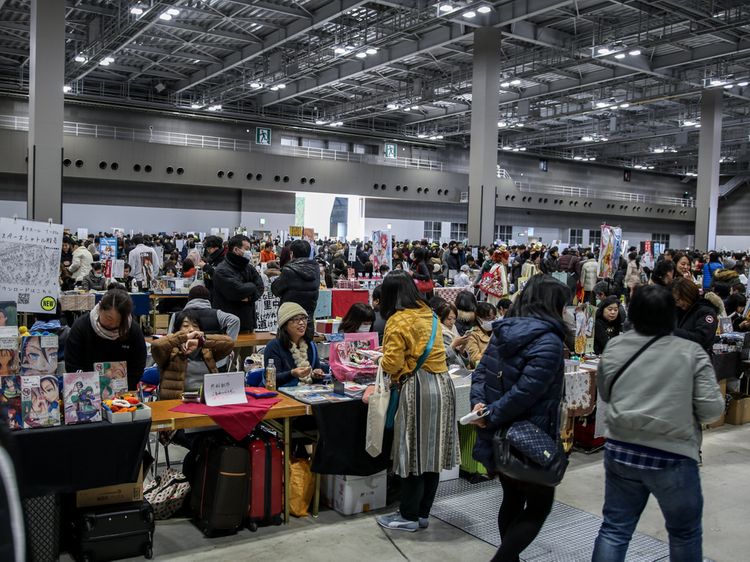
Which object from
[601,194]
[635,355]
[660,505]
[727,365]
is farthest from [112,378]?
[601,194]

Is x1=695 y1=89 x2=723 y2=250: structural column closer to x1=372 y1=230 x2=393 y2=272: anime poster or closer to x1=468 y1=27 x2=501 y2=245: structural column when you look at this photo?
x1=468 y1=27 x2=501 y2=245: structural column

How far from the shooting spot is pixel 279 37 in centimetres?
1758

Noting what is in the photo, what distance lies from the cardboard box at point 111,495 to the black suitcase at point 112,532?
5 cm

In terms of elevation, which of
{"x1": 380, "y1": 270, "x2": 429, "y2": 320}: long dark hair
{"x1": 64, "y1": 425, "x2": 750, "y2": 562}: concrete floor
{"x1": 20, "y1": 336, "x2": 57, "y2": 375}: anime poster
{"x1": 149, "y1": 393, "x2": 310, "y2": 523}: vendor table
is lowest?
{"x1": 64, "y1": 425, "x2": 750, "y2": 562}: concrete floor

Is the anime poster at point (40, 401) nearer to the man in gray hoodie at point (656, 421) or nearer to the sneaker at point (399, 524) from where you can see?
the sneaker at point (399, 524)

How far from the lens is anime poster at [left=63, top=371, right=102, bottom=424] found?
3527 millimetres

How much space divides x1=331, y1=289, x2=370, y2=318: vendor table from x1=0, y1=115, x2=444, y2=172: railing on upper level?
51.2 ft

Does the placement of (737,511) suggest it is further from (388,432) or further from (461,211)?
(461,211)

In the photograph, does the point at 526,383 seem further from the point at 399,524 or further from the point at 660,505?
the point at 399,524

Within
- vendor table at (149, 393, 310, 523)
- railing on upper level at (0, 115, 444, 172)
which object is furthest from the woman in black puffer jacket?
railing on upper level at (0, 115, 444, 172)

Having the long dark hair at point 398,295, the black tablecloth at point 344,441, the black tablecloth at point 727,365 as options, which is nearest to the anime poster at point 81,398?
the black tablecloth at point 344,441

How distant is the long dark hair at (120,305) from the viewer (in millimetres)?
4012

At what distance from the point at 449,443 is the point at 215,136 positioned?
2447 cm

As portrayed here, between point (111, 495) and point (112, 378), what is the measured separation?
24.6 inches
